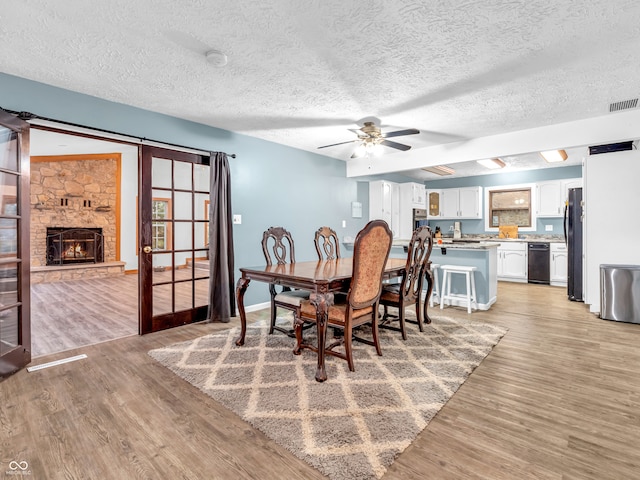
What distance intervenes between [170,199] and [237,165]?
3.14ft

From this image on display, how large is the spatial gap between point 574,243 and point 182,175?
5646 mm

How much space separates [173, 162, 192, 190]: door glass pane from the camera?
3.79 metres

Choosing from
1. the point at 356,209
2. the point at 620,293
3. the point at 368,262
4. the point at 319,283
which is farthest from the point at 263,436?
the point at 356,209

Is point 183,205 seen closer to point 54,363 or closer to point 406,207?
point 54,363

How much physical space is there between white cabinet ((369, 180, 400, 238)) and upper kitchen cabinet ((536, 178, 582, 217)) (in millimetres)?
2944

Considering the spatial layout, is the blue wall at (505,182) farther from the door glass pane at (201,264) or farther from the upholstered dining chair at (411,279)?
the door glass pane at (201,264)

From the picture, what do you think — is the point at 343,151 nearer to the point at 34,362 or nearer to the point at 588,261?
the point at 588,261

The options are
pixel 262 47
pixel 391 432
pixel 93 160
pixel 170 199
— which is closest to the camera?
pixel 391 432

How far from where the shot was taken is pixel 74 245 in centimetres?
725

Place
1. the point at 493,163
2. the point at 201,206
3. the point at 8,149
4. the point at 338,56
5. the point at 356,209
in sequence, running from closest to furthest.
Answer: the point at 338,56
the point at 8,149
the point at 201,206
the point at 493,163
the point at 356,209

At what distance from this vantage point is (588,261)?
422 centimetres

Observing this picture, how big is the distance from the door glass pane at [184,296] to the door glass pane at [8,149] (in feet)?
5.96

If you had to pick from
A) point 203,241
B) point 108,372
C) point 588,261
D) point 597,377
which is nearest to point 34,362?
point 108,372

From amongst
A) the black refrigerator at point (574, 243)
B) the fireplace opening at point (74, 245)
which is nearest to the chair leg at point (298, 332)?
the black refrigerator at point (574, 243)
